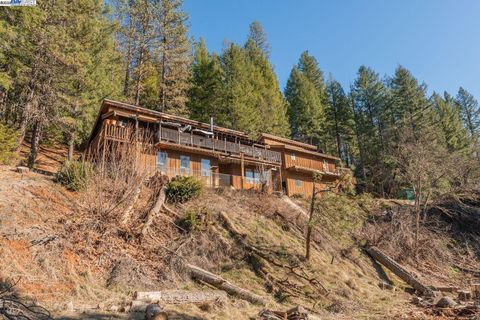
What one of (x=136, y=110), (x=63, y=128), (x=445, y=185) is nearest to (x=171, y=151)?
(x=136, y=110)

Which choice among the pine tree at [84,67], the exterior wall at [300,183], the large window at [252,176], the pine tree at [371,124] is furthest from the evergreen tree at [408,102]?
the pine tree at [84,67]

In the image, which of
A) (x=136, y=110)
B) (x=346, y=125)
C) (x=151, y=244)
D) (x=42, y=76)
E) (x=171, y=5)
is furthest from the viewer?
(x=346, y=125)

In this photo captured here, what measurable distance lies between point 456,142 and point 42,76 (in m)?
44.6

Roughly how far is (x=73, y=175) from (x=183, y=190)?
206 inches

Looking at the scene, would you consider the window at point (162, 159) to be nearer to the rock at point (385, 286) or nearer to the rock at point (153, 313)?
the rock at point (385, 286)

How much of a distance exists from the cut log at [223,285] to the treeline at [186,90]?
10685mm

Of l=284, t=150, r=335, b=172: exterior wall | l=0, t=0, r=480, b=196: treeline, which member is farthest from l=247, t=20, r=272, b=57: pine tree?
l=284, t=150, r=335, b=172: exterior wall

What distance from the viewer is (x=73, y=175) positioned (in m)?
14.5

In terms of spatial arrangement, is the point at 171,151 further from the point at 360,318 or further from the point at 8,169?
the point at 360,318

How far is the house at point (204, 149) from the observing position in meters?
22.2

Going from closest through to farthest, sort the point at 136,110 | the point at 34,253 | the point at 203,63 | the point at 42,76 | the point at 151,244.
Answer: the point at 34,253 < the point at 151,244 < the point at 42,76 < the point at 136,110 < the point at 203,63

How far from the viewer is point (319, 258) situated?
1516 centimetres

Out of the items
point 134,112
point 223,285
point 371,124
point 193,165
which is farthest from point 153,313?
point 371,124

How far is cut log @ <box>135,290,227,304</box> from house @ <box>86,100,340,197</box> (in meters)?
10.4
